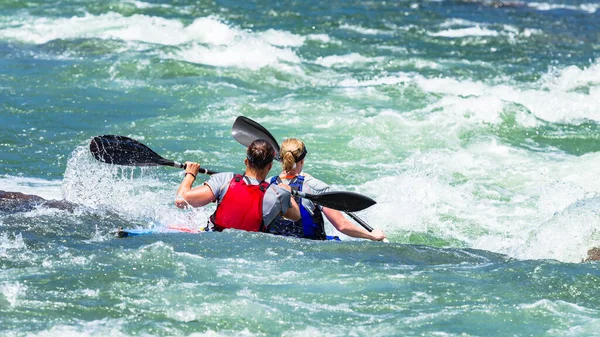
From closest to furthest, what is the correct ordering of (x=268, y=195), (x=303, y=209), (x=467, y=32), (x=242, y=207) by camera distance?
1. (x=268, y=195)
2. (x=242, y=207)
3. (x=303, y=209)
4. (x=467, y=32)

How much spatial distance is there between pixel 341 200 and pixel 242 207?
638mm

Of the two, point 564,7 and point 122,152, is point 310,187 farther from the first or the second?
point 564,7

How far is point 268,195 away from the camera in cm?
610

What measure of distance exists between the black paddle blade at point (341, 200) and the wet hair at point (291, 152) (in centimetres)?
24

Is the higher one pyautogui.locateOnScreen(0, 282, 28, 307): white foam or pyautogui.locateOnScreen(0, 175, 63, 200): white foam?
pyautogui.locateOnScreen(0, 282, 28, 307): white foam

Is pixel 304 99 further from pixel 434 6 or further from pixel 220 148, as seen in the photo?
pixel 434 6

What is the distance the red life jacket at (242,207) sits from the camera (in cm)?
617

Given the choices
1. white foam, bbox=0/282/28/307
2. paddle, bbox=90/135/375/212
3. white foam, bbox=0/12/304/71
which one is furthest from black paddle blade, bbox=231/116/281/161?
white foam, bbox=0/12/304/71

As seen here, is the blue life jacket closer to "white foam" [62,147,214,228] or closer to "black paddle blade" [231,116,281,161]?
"black paddle blade" [231,116,281,161]

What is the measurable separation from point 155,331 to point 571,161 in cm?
690

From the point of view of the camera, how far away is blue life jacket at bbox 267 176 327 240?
21.1 ft

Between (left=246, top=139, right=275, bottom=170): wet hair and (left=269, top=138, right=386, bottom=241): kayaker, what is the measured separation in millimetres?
149

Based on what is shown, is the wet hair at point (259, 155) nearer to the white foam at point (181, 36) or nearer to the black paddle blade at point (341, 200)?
the black paddle blade at point (341, 200)

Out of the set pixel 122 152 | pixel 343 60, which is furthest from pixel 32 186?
pixel 343 60
